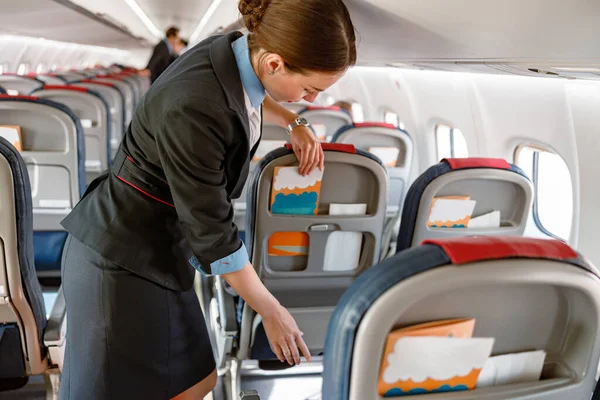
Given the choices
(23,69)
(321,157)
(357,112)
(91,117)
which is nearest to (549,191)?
(321,157)

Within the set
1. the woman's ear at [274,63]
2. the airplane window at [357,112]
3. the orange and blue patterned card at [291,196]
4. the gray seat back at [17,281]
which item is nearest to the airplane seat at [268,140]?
the orange and blue patterned card at [291,196]

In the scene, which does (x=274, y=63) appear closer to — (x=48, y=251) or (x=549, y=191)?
(x=48, y=251)

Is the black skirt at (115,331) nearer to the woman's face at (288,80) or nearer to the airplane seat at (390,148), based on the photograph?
the woman's face at (288,80)

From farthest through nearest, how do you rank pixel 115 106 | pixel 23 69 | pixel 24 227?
pixel 23 69, pixel 115 106, pixel 24 227

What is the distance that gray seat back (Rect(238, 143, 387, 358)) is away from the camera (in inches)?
80.5

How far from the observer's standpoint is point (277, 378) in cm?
295

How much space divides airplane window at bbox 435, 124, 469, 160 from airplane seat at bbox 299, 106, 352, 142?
1009 millimetres

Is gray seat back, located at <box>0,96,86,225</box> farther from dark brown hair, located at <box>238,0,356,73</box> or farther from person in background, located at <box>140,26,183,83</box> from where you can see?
person in background, located at <box>140,26,183,83</box>

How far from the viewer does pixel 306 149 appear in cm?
193

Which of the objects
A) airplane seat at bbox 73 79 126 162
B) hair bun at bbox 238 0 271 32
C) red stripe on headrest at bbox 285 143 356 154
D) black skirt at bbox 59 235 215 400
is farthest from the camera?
airplane seat at bbox 73 79 126 162

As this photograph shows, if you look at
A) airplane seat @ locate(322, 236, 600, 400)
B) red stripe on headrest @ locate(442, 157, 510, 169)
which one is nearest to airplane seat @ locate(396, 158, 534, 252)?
red stripe on headrest @ locate(442, 157, 510, 169)

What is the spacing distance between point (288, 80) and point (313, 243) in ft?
3.40

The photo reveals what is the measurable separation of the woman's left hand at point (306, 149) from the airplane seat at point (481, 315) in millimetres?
1106

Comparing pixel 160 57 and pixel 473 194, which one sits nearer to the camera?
pixel 473 194
